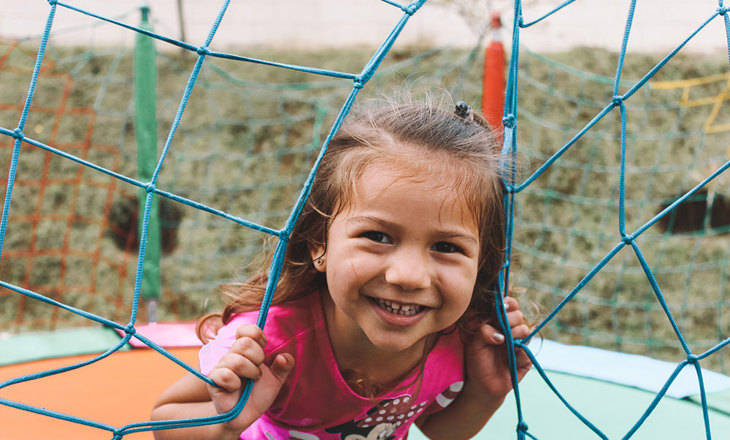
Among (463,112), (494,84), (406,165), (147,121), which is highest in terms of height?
(147,121)

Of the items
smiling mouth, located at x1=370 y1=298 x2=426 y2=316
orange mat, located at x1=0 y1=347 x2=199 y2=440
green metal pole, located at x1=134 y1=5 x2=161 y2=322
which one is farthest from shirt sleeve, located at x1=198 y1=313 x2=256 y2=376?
green metal pole, located at x1=134 y1=5 x2=161 y2=322

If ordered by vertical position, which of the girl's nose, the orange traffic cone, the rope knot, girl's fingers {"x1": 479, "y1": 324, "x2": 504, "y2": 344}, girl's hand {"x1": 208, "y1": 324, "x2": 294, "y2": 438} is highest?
the orange traffic cone

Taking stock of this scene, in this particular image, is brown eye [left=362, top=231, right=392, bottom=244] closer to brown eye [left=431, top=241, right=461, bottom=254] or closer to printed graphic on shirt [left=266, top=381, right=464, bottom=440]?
brown eye [left=431, top=241, right=461, bottom=254]

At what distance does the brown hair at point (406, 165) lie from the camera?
0.80 meters

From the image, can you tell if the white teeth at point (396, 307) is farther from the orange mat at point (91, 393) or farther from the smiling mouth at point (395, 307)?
the orange mat at point (91, 393)

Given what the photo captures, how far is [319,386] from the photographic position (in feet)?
3.00

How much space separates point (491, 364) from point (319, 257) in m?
0.30

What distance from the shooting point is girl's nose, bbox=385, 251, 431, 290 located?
2.36ft

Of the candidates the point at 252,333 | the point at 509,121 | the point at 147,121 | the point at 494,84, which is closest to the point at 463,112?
the point at 509,121

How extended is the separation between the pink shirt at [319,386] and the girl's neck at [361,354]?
0.01m

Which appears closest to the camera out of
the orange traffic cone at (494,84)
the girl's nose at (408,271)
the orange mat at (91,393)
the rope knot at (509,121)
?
the girl's nose at (408,271)

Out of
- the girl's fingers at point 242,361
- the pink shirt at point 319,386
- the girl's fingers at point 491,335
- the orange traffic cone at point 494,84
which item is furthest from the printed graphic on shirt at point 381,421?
the orange traffic cone at point 494,84

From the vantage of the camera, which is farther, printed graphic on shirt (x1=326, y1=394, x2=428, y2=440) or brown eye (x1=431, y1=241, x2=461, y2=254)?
printed graphic on shirt (x1=326, y1=394, x2=428, y2=440)

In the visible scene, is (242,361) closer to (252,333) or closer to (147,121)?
(252,333)
